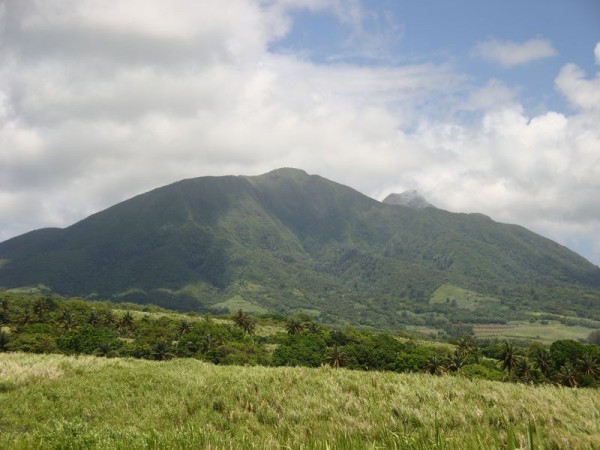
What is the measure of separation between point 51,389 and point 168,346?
76.2 meters

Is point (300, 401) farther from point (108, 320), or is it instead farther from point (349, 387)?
point (108, 320)

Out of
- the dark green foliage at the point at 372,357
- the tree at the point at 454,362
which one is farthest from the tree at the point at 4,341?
the tree at the point at 454,362

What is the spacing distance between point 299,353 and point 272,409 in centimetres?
8530

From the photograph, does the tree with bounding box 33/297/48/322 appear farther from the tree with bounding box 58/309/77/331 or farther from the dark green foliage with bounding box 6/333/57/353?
the dark green foliage with bounding box 6/333/57/353

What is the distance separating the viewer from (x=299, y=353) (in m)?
98.9

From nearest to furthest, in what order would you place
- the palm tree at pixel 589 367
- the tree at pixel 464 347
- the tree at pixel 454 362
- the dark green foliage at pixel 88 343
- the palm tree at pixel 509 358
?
1. the palm tree at pixel 589 367
2. the tree at pixel 454 362
3. the palm tree at pixel 509 358
4. the dark green foliage at pixel 88 343
5. the tree at pixel 464 347

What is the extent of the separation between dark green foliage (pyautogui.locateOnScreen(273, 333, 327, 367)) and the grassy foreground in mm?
67318

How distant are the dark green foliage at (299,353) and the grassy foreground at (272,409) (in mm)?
67318

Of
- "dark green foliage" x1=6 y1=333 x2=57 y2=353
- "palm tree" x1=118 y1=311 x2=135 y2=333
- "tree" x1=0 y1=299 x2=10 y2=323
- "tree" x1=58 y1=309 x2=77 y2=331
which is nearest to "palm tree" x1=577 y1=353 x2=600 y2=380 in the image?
"dark green foliage" x1=6 y1=333 x2=57 y2=353

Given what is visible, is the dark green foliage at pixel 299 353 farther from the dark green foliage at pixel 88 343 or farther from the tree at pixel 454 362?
the dark green foliage at pixel 88 343

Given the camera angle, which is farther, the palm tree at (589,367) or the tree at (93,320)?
the tree at (93,320)

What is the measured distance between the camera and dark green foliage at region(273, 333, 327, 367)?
312 ft

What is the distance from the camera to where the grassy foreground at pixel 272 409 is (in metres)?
9.62

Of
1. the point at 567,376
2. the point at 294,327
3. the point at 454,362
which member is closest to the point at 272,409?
the point at 454,362
